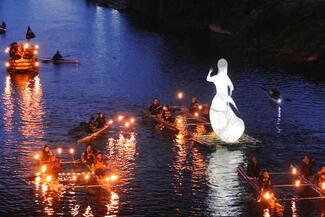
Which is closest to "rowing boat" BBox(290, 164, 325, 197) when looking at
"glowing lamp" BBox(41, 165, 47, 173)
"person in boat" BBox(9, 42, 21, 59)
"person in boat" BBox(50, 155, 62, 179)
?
"person in boat" BBox(50, 155, 62, 179)

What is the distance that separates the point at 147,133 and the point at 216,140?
7.88 m

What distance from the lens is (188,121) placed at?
→ 7512 centimetres

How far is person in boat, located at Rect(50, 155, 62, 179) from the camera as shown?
56281mm

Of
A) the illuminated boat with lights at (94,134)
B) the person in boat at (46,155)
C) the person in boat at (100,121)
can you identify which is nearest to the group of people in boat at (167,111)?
the illuminated boat with lights at (94,134)

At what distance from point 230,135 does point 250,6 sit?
98.2 m

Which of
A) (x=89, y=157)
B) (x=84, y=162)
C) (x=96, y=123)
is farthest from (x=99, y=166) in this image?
(x=96, y=123)

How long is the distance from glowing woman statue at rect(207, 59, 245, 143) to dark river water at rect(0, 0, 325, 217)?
1.62 meters

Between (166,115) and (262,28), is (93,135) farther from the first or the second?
(262,28)

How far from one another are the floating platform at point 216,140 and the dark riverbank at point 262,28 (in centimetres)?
4487

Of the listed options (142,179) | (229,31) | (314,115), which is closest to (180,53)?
(229,31)

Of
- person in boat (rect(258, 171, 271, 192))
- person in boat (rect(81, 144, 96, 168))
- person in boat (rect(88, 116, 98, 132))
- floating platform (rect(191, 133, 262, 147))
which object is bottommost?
person in boat (rect(258, 171, 271, 192))

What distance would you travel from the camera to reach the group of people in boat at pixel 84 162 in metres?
56.2

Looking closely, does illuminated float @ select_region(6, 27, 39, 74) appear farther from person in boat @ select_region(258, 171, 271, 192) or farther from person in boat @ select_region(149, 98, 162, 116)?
person in boat @ select_region(258, 171, 271, 192)

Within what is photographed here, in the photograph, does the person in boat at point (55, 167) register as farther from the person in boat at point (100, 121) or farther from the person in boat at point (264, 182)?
the person in boat at point (264, 182)
